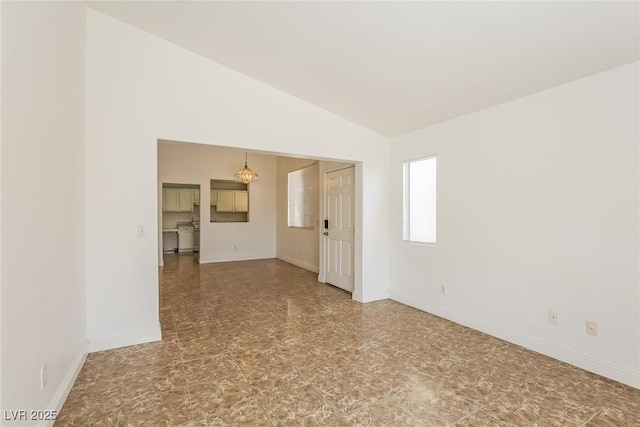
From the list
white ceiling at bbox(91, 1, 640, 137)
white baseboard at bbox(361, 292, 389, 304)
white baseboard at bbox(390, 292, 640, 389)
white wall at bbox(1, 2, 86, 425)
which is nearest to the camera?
white wall at bbox(1, 2, 86, 425)

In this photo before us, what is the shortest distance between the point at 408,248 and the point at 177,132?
3.31 meters

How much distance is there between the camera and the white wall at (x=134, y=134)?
2895 millimetres

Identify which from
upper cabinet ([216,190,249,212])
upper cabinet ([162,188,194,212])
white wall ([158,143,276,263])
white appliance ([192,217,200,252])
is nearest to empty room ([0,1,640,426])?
white wall ([158,143,276,263])

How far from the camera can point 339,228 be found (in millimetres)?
5234

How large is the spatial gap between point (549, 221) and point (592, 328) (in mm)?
946

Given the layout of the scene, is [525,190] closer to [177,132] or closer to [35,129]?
[177,132]

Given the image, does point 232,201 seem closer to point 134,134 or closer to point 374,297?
point 374,297

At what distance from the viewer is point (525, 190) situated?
2.99 m

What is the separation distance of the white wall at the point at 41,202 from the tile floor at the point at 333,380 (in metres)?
0.50

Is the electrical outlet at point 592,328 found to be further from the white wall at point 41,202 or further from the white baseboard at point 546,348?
the white wall at point 41,202

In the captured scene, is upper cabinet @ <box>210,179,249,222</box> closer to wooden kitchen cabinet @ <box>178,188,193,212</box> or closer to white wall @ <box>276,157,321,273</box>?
wooden kitchen cabinet @ <box>178,188,193,212</box>

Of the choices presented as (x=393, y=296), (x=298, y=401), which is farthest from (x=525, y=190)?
(x=298, y=401)

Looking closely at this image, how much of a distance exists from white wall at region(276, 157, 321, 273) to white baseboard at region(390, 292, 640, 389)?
11.0ft

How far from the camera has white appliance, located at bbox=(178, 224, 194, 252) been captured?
9.62m
